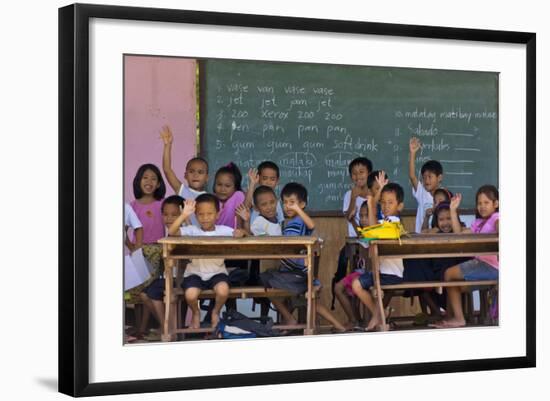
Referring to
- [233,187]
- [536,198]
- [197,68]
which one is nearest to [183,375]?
[233,187]

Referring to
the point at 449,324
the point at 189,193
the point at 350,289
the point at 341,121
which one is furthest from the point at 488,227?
the point at 189,193

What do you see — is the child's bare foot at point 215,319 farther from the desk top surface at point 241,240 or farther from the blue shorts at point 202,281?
the desk top surface at point 241,240

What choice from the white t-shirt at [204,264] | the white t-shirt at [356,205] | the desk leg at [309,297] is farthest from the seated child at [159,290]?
the white t-shirt at [356,205]

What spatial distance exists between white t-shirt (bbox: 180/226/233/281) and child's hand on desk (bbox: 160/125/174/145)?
0.63 metres

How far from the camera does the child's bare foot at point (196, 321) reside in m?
10.7

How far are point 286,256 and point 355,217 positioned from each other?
768 millimetres

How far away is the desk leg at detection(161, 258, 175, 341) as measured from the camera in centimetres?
1055

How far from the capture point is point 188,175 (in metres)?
10.8

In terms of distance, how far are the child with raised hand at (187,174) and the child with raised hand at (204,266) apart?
63 millimetres

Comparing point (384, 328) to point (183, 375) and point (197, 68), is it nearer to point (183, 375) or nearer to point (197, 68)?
point (183, 375)

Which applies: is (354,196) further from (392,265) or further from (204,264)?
(204,264)

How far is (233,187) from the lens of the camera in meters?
10.9

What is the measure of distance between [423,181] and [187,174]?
6.35ft

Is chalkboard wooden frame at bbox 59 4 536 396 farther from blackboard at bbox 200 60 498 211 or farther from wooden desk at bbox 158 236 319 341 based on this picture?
blackboard at bbox 200 60 498 211
